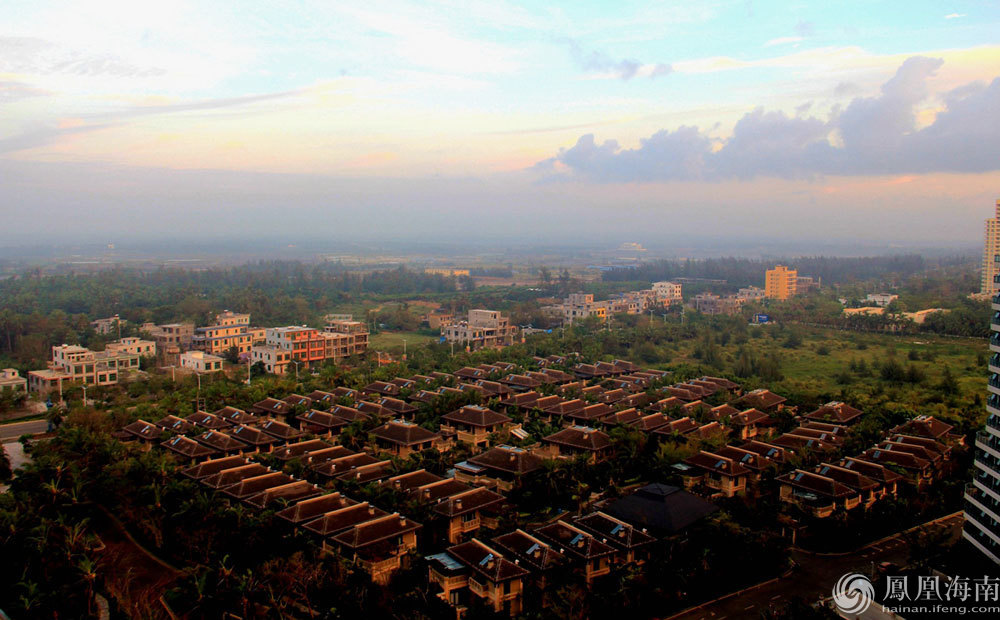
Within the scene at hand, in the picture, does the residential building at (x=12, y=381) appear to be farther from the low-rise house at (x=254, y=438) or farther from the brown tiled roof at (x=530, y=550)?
the brown tiled roof at (x=530, y=550)

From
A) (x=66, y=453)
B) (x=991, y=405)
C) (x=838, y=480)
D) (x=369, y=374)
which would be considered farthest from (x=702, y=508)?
(x=369, y=374)

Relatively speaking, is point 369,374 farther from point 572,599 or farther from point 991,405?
point 991,405

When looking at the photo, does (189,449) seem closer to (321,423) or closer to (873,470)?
(321,423)

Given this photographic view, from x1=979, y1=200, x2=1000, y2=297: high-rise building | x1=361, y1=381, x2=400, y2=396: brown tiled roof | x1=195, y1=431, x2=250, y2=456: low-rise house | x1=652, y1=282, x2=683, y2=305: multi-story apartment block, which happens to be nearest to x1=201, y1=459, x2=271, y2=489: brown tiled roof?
x1=195, y1=431, x2=250, y2=456: low-rise house

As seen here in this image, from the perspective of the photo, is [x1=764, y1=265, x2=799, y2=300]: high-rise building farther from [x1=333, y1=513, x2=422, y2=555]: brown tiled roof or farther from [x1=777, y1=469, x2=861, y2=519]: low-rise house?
[x1=333, y1=513, x2=422, y2=555]: brown tiled roof

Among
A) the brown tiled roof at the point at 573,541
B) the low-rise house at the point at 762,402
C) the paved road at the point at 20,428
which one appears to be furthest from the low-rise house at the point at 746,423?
the paved road at the point at 20,428

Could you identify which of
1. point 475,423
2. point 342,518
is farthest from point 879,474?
point 342,518
